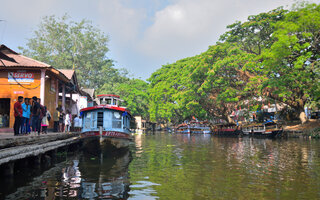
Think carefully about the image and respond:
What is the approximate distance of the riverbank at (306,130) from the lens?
2780 cm

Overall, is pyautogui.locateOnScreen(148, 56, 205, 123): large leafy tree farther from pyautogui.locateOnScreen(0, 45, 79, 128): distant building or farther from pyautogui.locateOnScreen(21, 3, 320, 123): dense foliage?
pyautogui.locateOnScreen(0, 45, 79, 128): distant building

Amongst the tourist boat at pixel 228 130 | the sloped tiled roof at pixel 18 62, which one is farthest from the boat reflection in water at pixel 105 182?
the tourist boat at pixel 228 130

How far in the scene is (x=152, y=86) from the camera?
59.4 meters

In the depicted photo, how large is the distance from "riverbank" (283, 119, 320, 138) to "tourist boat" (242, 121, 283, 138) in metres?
1.34

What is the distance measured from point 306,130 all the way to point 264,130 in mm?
4812

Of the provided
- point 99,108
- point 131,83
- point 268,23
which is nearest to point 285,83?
point 268,23

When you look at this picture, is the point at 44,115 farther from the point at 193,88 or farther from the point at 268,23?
the point at 268,23

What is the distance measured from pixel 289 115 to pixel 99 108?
3501 centimetres

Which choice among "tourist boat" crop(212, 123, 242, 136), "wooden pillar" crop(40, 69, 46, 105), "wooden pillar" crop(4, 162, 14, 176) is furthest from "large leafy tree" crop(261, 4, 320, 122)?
"wooden pillar" crop(4, 162, 14, 176)

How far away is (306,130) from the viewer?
2898 cm

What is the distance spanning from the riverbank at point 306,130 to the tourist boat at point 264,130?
1343 mm

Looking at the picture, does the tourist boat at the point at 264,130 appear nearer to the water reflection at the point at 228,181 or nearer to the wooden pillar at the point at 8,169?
the water reflection at the point at 228,181

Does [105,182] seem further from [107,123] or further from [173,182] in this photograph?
[107,123]

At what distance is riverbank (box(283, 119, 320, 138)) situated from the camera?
27797 mm
